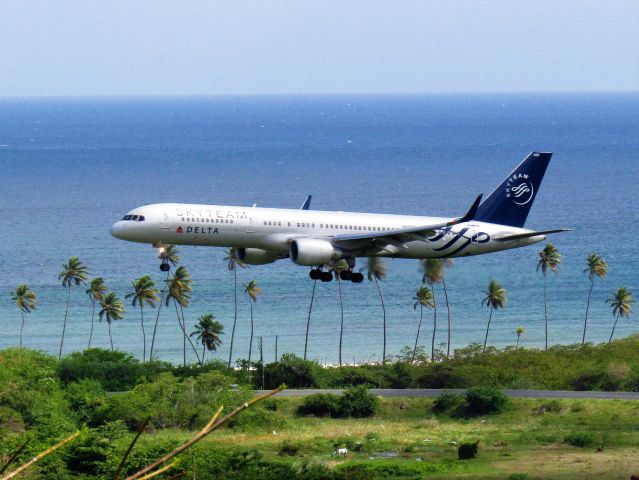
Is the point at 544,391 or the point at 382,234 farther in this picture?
the point at 544,391

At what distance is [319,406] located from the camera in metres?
99.3

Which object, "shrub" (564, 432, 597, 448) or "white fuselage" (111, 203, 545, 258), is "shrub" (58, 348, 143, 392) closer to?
"shrub" (564, 432, 597, 448)

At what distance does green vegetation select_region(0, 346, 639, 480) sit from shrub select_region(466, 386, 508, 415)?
95 mm

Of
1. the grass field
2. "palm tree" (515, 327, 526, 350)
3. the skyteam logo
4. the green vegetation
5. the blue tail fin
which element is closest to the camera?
the grass field

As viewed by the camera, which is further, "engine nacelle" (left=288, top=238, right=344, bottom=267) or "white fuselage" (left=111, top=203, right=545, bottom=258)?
"engine nacelle" (left=288, top=238, right=344, bottom=267)

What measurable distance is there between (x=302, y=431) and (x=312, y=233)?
29.6 metres

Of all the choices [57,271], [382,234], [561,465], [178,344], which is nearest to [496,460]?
[561,465]

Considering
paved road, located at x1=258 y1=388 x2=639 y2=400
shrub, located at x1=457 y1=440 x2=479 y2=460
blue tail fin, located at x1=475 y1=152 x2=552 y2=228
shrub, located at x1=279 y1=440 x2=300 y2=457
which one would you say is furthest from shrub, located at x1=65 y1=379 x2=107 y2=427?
blue tail fin, located at x1=475 y1=152 x2=552 y2=228

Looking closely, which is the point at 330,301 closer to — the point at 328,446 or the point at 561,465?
the point at 328,446

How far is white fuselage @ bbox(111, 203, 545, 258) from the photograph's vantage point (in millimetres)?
63344

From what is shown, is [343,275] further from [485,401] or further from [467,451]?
[485,401]

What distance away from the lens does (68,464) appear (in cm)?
7656

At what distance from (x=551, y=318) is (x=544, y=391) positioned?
222 ft

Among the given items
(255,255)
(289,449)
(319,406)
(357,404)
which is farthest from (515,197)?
(319,406)
